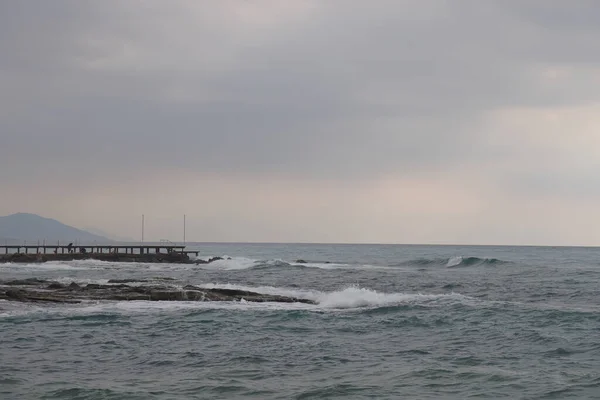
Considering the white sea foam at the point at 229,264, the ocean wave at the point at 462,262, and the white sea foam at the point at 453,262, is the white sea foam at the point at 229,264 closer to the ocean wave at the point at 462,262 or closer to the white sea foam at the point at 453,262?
the ocean wave at the point at 462,262

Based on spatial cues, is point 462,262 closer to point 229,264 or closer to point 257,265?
point 257,265

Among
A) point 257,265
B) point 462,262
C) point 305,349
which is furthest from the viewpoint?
point 462,262

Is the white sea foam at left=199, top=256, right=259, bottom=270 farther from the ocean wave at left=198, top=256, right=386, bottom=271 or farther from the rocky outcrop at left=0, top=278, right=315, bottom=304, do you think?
the rocky outcrop at left=0, top=278, right=315, bottom=304

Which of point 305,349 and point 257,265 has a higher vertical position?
point 257,265

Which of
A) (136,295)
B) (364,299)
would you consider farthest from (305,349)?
(136,295)

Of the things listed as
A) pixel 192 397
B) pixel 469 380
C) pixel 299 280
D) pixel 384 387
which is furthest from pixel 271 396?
pixel 299 280

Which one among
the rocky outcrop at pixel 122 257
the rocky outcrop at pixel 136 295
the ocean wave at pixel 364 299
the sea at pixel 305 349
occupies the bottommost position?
the sea at pixel 305 349

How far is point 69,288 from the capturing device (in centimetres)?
3170

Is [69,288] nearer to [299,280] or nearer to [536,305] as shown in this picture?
[299,280]

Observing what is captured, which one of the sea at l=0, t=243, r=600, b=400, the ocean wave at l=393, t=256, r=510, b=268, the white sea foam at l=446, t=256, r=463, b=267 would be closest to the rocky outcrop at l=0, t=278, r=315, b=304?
the sea at l=0, t=243, r=600, b=400

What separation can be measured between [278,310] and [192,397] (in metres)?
12.7

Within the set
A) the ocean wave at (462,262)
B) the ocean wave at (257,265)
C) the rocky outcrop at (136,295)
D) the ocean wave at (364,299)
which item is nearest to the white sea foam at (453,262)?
the ocean wave at (462,262)

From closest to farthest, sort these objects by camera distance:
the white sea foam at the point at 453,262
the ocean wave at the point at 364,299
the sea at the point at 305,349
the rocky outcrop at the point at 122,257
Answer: the sea at the point at 305,349 < the ocean wave at the point at 364,299 < the white sea foam at the point at 453,262 < the rocky outcrop at the point at 122,257

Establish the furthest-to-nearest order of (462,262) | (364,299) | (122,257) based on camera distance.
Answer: (122,257), (462,262), (364,299)
